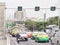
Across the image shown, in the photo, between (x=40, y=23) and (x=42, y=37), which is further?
(x=40, y=23)

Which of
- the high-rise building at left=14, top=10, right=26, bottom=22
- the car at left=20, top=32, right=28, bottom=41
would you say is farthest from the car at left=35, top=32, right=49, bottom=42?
the high-rise building at left=14, top=10, right=26, bottom=22

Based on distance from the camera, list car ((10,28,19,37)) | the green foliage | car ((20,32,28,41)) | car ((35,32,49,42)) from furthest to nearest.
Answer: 1. the green foliage
2. car ((10,28,19,37))
3. car ((20,32,28,41))
4. car ((35,32,49,42))

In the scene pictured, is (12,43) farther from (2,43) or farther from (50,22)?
(50,22)

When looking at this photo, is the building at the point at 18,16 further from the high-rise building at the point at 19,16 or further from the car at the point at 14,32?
the car at the point at 14,32

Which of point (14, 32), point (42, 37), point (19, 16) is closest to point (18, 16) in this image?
point (19, 16)

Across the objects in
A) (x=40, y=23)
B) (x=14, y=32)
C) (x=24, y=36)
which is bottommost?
(x=24, y=36)

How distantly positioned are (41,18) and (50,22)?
26.8 inches

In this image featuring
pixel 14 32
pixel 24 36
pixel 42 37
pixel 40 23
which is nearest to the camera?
pixel 42 37

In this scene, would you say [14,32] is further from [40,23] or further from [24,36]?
[40,23]

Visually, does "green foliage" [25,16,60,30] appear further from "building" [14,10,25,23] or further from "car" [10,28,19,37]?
"car" [10,28,19,37]

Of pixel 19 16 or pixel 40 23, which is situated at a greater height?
pixel 19 16

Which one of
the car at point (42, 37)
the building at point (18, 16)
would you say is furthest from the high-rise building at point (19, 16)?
the car at point (42, 37)

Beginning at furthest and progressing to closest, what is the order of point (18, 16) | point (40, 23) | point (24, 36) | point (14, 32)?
point (40, 23)
point (18, 16)
point (14, 32)
point (24, 36)

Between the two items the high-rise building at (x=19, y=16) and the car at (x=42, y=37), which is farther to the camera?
the high-rise building at (x=19, y=16)
